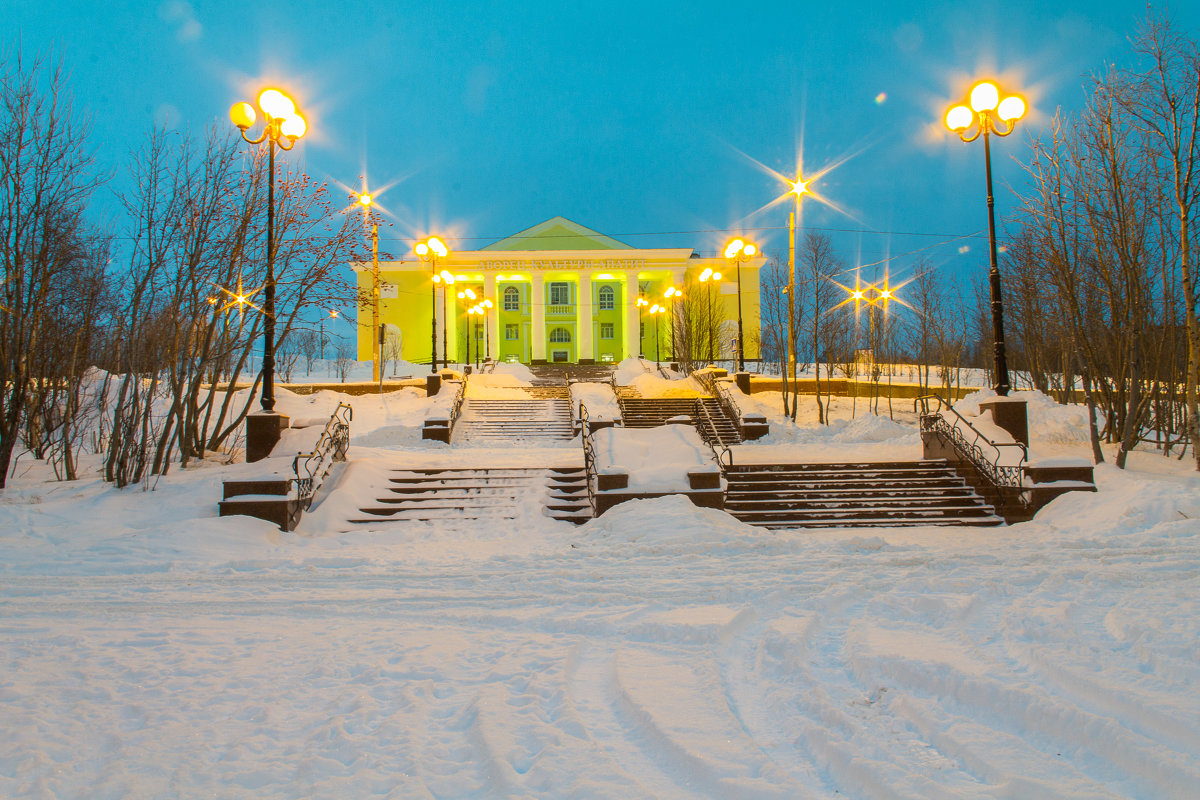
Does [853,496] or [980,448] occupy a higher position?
[980,448]

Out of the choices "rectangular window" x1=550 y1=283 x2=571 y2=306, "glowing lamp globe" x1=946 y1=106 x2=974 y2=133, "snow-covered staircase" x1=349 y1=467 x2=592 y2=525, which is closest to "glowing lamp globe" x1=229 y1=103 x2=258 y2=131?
"snow-covered staircase" x1=349 y1=467 x2=592 y2=525

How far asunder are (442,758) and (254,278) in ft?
43.3

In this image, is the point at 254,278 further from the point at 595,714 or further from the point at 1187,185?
the point at 1187,185

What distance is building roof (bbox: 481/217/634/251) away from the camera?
47906mm

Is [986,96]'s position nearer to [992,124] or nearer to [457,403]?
[992,124]

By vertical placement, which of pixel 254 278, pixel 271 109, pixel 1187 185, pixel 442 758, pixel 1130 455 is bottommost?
pixel 442 758

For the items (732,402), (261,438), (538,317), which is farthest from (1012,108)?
(538,317)

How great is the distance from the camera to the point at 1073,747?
327cm

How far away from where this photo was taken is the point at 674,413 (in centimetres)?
2108

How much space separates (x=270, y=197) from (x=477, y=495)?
19.7ft

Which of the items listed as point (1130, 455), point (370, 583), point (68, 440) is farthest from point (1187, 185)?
point (68, 440)

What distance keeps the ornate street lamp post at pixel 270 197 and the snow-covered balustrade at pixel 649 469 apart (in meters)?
5.92

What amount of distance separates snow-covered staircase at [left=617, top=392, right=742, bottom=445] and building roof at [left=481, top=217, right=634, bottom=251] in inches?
1065

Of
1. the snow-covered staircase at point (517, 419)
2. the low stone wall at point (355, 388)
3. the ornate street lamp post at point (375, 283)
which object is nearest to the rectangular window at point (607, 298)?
the ornate street lamp post at point (375, 283)
